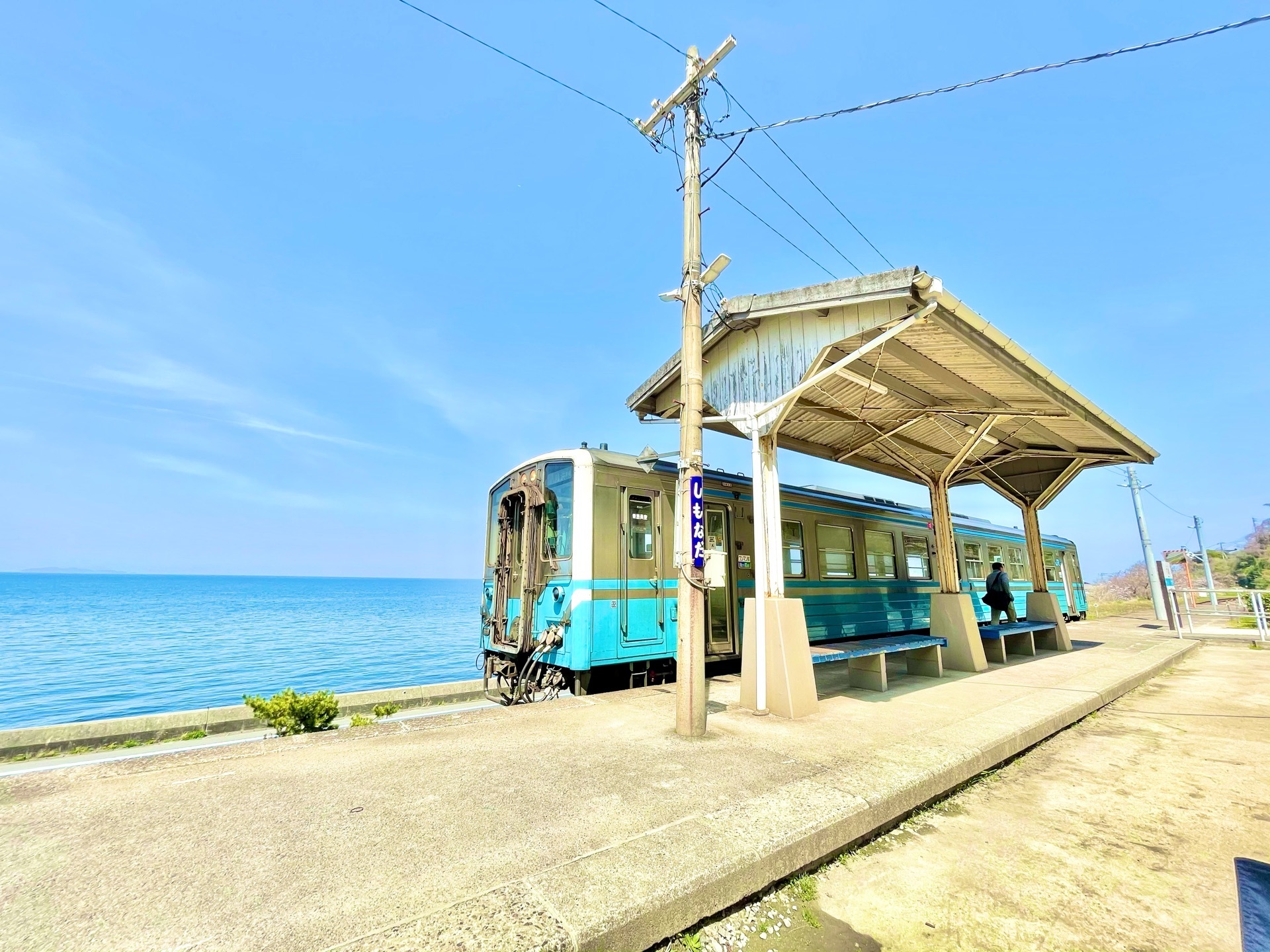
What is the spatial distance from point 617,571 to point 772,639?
2.06m

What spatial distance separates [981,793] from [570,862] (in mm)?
3274

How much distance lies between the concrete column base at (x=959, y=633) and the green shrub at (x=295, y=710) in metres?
8.38

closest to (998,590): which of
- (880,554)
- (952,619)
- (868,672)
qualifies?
(880,554)

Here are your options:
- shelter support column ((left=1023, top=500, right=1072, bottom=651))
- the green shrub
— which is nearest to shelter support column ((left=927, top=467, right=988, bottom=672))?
shelter support column ((left=1023, top=500, right=1072, bottom=651))

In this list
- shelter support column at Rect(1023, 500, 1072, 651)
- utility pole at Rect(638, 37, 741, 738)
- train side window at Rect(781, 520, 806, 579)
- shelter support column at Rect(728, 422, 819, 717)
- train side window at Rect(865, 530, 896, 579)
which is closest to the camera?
utility pole at Rect(638, 37, 741, 738)

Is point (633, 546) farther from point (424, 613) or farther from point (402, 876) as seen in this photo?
point (424, 613)

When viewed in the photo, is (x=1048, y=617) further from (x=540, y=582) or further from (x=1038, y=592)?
(x=540, y=582)

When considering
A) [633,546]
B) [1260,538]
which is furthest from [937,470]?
[1260,538]

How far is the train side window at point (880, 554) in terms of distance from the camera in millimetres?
10523

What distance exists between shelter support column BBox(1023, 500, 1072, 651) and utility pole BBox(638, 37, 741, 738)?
32.4ft

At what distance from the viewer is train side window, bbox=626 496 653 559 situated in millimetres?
6945

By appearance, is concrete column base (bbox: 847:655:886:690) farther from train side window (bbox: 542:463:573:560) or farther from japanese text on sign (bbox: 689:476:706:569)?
train side window (bbox: 542:463:573:560)

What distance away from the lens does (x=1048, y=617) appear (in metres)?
10.9

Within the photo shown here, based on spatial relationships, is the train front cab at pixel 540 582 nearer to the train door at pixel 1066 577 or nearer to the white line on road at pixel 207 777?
the white line on road at pixel 207 777
